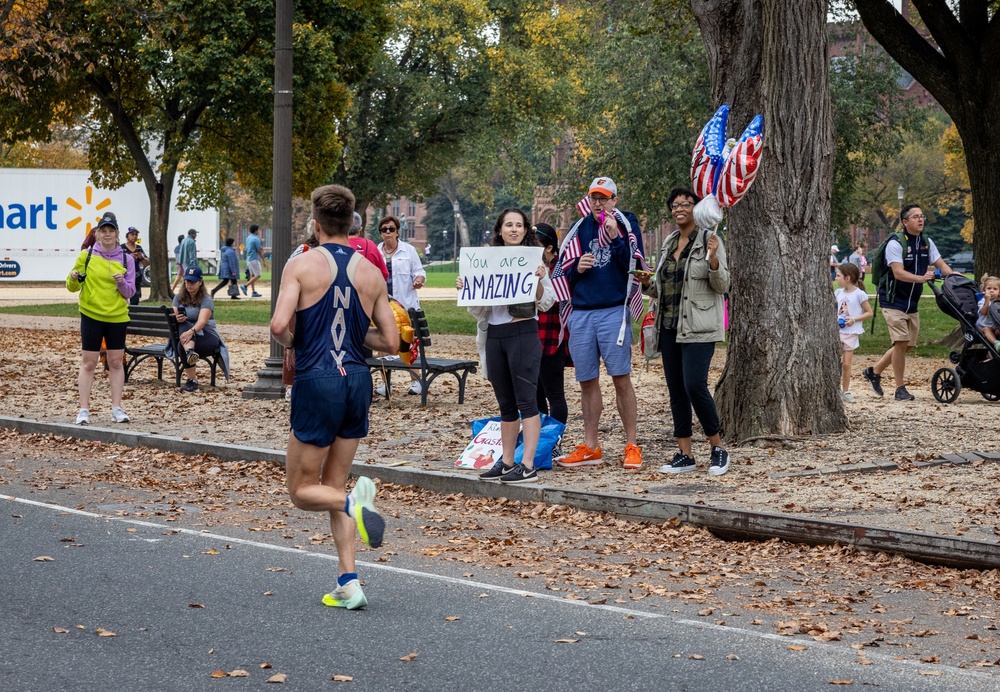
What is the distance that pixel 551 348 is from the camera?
33.8 feet

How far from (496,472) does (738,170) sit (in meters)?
2.70

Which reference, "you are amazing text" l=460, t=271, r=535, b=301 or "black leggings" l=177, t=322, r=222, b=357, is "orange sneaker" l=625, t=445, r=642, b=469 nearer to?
"you are amazing text" l=460, t=271, r=535, b=301

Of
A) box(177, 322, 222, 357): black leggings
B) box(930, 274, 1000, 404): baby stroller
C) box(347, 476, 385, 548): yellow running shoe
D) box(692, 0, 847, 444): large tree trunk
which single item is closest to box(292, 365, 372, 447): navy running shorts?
box(347, 476, 385, 548): yellow running shoe

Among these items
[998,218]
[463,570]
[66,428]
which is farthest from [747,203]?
[998,218]

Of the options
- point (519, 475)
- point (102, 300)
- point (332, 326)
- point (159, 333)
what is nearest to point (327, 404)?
point (332, 326)

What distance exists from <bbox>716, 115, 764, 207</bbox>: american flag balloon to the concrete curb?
7.56 feet

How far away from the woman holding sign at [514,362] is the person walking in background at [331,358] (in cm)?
291

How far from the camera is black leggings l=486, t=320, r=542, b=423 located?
913 cm

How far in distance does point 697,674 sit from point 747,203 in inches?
263

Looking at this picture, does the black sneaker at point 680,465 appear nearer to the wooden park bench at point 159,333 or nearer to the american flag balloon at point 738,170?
the american flag balloon at point 738,170

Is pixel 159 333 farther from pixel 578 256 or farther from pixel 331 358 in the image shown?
pixel 331 358

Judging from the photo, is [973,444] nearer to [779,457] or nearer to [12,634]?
[779,457]

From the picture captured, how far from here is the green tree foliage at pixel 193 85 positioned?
30094 millimetres

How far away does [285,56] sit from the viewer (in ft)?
46.1
